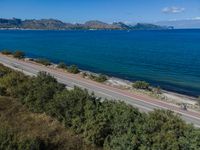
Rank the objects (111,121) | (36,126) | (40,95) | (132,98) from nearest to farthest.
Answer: (111,121), (36,126), (40,95), (132,98)

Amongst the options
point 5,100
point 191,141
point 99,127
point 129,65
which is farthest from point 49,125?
point 129,65

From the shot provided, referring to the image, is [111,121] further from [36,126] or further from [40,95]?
[40,95]

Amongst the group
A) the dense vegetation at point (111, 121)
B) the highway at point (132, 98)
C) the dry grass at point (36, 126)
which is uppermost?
the dense vegetation at point (111, 121)

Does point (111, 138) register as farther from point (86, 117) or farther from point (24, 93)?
point (24, 93)

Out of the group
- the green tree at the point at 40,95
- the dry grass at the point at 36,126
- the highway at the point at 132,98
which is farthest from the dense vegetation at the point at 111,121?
the highway at the point at 132,98

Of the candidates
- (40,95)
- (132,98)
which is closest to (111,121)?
(40,95)

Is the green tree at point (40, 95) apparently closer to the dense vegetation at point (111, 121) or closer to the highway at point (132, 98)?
the dense vegetation at point (111, 121)
